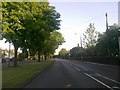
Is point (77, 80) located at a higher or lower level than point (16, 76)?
lower

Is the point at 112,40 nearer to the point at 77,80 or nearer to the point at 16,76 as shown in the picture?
the point at 16,76

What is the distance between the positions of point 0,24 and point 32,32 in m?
21.5

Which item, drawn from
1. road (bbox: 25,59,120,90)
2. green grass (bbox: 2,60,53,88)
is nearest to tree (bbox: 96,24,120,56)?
green grass (bbox: 2,60,53,88)

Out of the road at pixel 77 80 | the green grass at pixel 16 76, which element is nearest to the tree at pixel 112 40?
the green grass at pixel 16 76

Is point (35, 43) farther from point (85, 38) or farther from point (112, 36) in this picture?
point (85, 38)

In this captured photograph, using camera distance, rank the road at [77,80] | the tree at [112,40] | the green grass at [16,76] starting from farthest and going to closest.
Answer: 1. the tree at [112,40]
2. the green grass at [16,76]
3. the road at [77,80]

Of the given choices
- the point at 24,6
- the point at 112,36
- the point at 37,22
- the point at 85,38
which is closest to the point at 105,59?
the point at 112,36

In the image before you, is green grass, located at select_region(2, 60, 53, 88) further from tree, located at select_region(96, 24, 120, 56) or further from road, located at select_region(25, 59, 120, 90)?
tree, located at select_region(96, 24, 120, 56)

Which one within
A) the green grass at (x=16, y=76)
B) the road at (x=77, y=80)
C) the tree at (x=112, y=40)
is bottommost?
the road at (x=77, y=80)

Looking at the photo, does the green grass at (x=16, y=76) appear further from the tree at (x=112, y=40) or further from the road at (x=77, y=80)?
the tree at (x=112, y=40)

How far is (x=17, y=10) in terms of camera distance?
63.5 ft

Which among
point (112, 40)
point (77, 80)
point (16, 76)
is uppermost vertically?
point (112, 40)

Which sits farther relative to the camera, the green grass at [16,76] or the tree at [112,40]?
the tree at [112,40]

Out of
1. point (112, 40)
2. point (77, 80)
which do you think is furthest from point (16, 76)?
point (112, 40)
